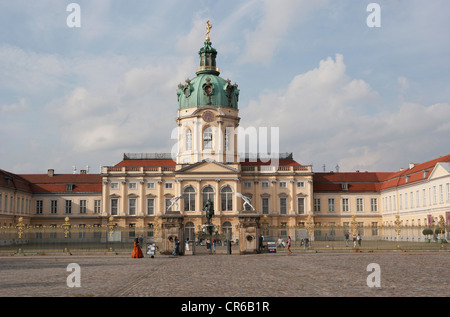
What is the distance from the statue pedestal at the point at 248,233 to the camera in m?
36.9

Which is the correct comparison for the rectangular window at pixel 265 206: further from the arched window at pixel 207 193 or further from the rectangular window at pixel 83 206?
the rectangular window at pixel 83 206

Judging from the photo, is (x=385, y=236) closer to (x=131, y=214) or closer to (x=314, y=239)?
(x=314, y=239)

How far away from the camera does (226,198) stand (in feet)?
249

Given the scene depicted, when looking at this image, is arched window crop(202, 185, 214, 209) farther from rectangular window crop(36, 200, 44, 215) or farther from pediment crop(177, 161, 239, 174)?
rectangular window crop(36, 200, 44, 215)

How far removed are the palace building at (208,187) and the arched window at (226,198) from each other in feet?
0.47

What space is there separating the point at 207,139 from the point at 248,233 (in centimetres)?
4193

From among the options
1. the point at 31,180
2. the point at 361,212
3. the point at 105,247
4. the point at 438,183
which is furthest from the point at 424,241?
the point at 31,180

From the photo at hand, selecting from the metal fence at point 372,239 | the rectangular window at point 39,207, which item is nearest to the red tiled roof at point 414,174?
the metal fence at point 372,239

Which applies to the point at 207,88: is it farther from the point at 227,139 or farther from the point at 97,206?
the point at 97,206

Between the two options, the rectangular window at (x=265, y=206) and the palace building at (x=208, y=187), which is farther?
the rectangular window at (x=265, y=206)

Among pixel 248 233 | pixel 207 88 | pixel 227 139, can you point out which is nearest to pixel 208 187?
pixel 227 139
